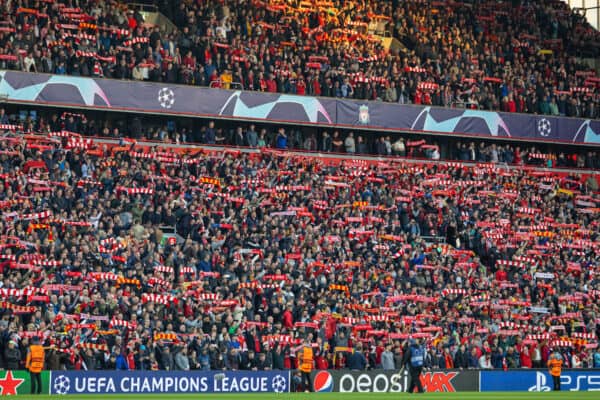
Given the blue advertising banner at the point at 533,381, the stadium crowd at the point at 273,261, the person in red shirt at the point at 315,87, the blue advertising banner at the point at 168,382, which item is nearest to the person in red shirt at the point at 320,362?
the stadium crowd at the point at 273,261

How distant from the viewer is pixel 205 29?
53.1 meters

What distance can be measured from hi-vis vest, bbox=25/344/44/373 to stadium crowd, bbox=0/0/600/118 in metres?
18.7

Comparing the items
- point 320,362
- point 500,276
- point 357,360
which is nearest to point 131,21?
point 500,276

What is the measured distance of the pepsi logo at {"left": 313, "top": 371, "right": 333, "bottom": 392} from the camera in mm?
36859

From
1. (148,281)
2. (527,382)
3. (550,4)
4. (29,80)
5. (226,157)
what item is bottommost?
(527,382)

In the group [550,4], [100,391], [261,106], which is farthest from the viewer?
[550,4]

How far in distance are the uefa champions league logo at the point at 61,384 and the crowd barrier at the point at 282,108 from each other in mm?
17351

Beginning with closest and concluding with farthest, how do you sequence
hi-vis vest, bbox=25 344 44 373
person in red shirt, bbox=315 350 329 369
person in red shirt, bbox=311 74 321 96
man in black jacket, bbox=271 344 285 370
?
hi-vis vest, bbox=25 344 44 373 < man in black jacket, bbox=271 344 285 370 < person in red shirt, bbox=315 350 329 369 < person in red shirt, bbox=311 74 321 96

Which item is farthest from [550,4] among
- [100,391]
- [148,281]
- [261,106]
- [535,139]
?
[100,391]

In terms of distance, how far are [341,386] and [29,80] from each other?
19191 mm

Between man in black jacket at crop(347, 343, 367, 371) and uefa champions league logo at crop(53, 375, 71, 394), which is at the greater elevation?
uefa champions league logo at crop(53, 375, 71, 394)

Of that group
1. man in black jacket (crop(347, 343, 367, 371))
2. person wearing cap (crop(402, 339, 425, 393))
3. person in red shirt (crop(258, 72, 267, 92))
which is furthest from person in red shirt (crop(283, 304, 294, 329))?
person in red shirt (crop(258, 72, 267, 92))

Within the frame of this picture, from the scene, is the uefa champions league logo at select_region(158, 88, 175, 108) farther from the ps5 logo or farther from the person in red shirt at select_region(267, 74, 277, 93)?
the ps5 logo

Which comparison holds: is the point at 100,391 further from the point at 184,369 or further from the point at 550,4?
the point at 550,4
